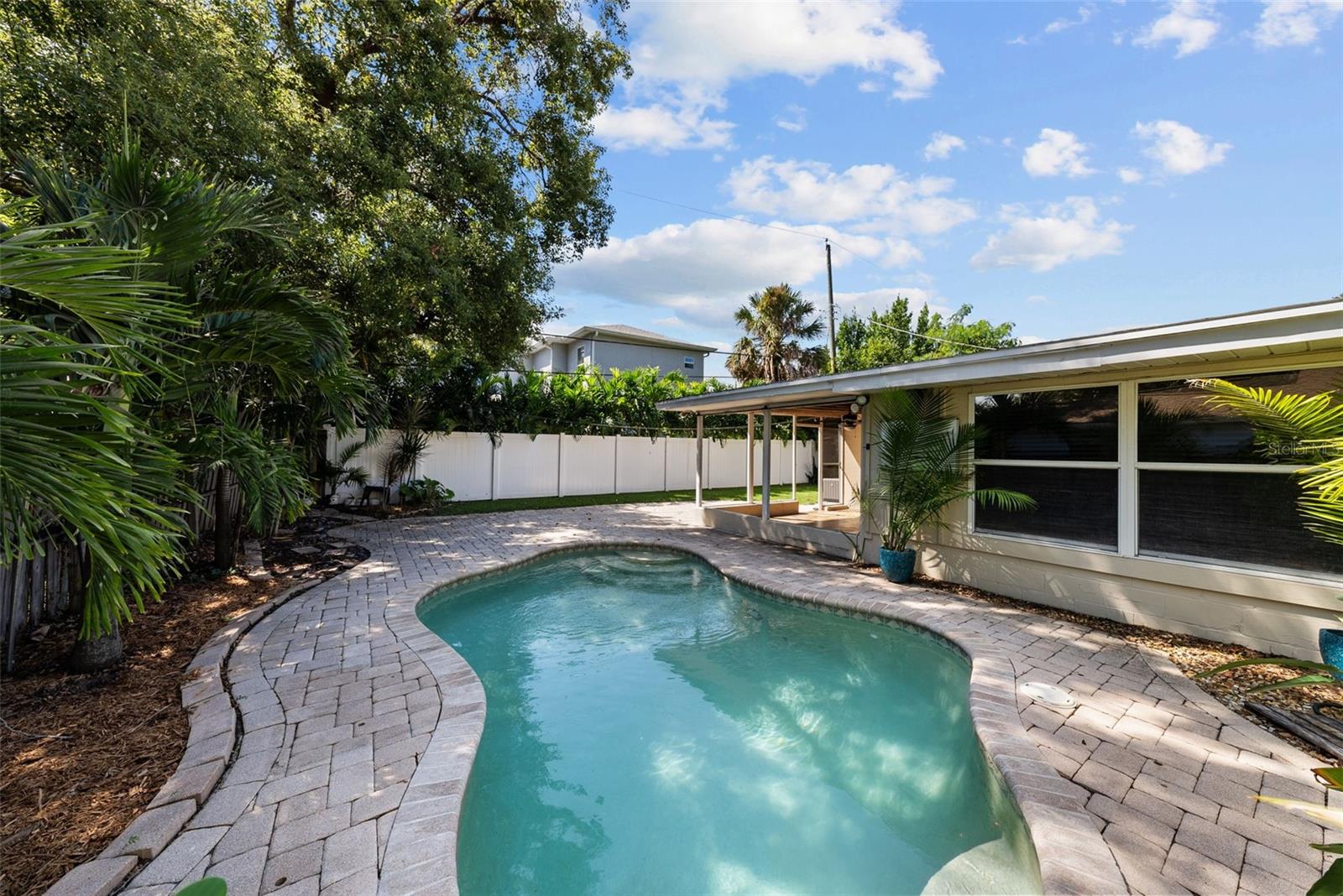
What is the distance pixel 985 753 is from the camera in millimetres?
3547

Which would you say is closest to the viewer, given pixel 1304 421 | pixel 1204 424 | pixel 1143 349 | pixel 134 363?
pixel 134 363

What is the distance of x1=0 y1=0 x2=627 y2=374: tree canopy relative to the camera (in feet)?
20.4

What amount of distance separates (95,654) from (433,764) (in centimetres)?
322

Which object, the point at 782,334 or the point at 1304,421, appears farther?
the point at 782,334

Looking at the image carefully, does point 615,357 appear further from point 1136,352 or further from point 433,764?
point 433,764

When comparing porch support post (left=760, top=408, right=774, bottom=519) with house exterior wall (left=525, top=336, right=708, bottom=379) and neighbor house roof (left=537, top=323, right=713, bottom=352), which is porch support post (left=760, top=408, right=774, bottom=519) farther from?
neighbor house roof (left=537, top=323, right=713, bottom=352)

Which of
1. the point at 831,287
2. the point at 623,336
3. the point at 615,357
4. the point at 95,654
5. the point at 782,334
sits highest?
the point at 831,287

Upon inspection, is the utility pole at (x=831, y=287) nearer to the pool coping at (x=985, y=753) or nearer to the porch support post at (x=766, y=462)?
the porch support post at (x=766, y=462)

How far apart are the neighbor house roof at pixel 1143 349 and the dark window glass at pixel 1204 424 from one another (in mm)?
246

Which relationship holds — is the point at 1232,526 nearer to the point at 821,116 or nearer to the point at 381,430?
the point at 821,116

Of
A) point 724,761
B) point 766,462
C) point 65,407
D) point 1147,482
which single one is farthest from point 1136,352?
point 65,407

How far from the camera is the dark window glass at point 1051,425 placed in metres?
6.10

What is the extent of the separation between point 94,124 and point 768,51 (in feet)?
32.1

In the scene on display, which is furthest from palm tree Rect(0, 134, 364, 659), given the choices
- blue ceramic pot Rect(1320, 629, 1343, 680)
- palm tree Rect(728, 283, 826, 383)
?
palm tree Rect(728, 283, 826, 383)
